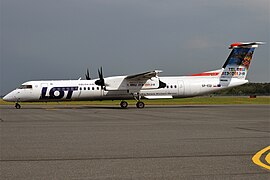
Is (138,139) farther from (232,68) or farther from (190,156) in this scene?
(232,68)

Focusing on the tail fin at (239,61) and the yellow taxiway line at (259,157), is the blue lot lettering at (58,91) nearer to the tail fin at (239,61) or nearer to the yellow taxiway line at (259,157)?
the tail fin at (239,61)

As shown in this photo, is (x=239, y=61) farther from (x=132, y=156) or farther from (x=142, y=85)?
(x=132, y=156)

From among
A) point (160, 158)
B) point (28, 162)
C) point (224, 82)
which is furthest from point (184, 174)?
point (224, 82)

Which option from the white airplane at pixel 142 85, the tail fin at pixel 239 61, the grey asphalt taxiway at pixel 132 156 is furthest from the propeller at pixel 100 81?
the grey asphalt taxiway at pixel 132 156

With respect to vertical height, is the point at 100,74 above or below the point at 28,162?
above

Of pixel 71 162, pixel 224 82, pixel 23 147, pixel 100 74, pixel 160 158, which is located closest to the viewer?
pixel 71 162

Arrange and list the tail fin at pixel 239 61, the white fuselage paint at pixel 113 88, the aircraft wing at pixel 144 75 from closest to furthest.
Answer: the aircraft wing at pixel 144 75 → the white fuselage paint at pixel 113 88 → the tail fin at pixel 239 61

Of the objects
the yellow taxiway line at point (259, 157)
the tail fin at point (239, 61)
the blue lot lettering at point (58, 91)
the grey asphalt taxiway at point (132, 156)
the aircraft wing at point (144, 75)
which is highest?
the tail fin at point (239, 61)

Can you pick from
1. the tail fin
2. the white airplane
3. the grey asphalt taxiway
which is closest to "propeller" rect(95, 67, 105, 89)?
the white airplane

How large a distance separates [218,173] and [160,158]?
175 cm

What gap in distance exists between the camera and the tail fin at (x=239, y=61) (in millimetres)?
36500

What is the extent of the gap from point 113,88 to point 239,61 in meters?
12.7

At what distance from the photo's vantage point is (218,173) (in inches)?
250

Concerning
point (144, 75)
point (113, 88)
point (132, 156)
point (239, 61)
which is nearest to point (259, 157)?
point (132, 156)
